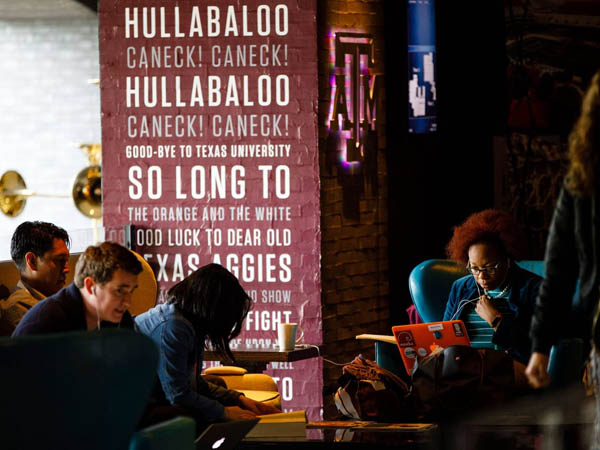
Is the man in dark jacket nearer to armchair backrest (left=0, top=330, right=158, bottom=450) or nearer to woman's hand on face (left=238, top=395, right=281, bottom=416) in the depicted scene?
armchair backrest (left=0, top=330, right=158, bottom=450)

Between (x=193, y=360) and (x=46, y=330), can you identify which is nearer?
(x=46, y=330)

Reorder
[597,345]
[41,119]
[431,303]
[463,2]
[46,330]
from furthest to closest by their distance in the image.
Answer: [41,119] → [463,2] → [431,303] → [46,330] → [597,345]

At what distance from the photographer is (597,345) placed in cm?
273

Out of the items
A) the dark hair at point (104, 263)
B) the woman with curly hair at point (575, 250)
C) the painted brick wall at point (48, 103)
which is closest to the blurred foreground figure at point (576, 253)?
the woman with curly hair at point (575, 250)

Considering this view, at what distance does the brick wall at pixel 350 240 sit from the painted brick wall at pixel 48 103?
4368mm

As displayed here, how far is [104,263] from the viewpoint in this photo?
11.6 feet

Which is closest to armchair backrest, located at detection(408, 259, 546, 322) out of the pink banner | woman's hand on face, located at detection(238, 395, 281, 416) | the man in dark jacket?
the pink banner

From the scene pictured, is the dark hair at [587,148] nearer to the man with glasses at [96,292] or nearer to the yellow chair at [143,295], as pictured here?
the man with glasses at [96,292]

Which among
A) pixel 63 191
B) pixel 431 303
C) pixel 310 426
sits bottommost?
pixel 310 426

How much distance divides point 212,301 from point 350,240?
234cm

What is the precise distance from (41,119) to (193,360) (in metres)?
6.67

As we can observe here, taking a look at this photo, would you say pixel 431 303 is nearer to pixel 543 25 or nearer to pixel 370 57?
pixel 370 57

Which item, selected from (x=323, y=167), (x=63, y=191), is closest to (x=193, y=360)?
(x=323, y=167)

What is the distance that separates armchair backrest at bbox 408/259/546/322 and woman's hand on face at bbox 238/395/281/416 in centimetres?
118
